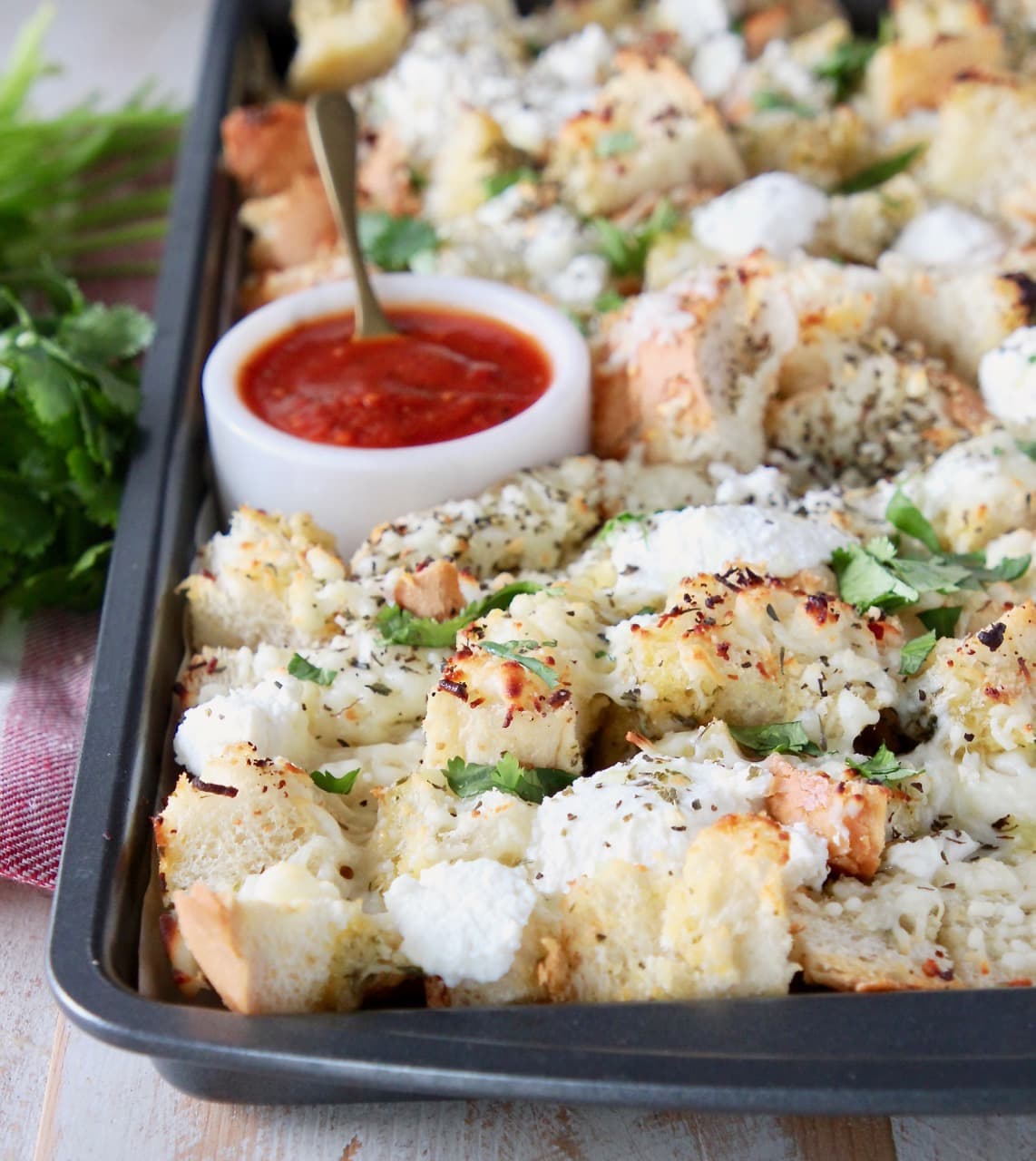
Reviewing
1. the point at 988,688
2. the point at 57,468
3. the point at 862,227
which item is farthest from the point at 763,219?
the point at 57,468

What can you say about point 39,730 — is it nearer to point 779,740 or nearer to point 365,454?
point 365,454

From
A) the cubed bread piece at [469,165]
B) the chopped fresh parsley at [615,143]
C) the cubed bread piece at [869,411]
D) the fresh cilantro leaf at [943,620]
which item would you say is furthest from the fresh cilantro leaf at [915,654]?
the cubed bread piece at [469,165]

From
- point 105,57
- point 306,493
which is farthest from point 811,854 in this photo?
point 105,57

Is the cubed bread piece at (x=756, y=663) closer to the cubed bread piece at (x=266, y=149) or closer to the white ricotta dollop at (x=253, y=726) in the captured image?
the white ricotta dollop at (x=253, y=726)

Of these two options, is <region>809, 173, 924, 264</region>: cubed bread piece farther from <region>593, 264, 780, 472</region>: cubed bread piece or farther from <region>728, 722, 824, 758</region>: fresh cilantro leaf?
<region>728, 722, 824, 758</region>: fresh cilantro leaf

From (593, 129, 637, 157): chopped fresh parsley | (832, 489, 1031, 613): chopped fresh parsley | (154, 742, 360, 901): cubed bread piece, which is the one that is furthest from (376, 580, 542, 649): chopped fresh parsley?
(593, 129, 637, 157): chopped fresh parsley
